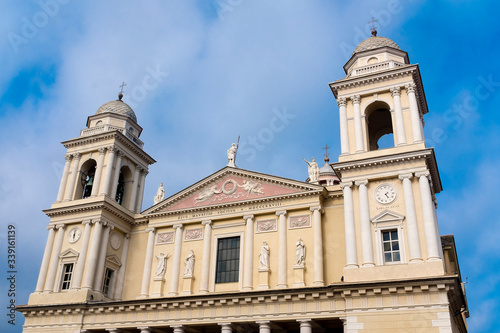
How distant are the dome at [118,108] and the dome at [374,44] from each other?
15414mm

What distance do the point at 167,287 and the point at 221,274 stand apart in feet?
10.3

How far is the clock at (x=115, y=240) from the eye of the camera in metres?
27.4

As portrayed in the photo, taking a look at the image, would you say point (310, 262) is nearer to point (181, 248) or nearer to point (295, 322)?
point (295, 322)

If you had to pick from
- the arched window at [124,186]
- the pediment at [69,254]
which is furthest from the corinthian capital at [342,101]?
the pediment at [69,254]

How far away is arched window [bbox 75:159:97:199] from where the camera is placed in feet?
96.4

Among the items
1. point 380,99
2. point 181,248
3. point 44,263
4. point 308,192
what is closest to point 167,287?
point 181,248

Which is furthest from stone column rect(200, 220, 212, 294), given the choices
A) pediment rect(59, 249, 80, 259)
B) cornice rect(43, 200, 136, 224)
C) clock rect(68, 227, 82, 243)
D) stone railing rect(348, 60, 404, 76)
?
stone railing rect(348, 60, 404, 76)

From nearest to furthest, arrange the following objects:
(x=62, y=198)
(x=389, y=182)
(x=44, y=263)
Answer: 1. (x=389, y=182)
2. (x=44, y=263)
3. (x=62, y=198)

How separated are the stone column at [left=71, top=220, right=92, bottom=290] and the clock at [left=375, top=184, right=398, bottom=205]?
16.2m

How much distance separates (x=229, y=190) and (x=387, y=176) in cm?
906

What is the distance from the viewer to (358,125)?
23047mm

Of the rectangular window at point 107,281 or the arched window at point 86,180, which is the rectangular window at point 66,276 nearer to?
the rectangular window at point 107,281

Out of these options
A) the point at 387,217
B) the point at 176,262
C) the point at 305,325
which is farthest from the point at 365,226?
the point at 176,262

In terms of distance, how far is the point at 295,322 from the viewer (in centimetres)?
2128
